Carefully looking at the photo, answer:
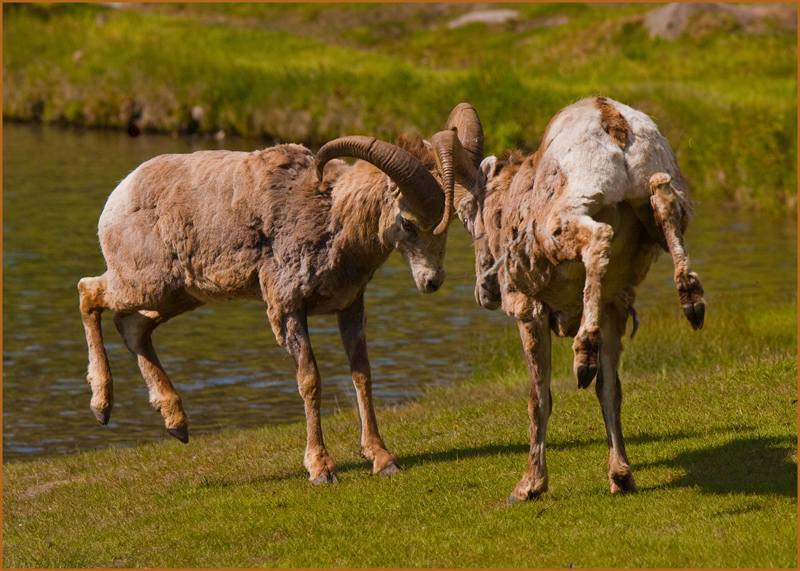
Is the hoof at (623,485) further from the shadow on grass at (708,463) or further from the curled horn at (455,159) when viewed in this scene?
the curled horn at (455,159)

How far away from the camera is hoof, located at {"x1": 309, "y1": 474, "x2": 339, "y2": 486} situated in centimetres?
1013

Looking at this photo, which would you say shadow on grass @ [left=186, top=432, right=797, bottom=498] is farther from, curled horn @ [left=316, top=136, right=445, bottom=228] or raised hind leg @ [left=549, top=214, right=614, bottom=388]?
curled horn @ [left=316, top=136, right=445, bottom=228]

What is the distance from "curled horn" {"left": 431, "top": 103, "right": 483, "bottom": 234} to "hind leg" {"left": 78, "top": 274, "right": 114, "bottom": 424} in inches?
154

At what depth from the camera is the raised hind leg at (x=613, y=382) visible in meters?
8.58

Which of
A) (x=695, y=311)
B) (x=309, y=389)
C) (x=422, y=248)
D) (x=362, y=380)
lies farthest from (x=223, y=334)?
(x=695, y=311)

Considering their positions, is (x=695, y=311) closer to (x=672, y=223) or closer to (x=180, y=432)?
(x=672, y=223)

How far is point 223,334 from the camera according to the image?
812 inches

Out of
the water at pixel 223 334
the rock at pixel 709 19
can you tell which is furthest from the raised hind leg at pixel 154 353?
the rock at pixel 709 19

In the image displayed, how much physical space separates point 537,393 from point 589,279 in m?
1.83

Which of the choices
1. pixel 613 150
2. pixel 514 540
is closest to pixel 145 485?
pixel 514 540

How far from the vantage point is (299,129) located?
38.5m

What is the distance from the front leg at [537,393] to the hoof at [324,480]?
1.93 meters

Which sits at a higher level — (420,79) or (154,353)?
(420,79)

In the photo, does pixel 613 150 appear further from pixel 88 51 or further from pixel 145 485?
pixel 88 51
